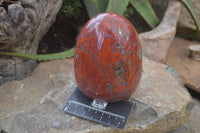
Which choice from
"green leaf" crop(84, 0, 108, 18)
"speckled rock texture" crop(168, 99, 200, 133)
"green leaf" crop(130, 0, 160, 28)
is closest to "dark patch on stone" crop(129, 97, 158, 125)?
"speckled rock texture" crop(168, 99, 200, 133)

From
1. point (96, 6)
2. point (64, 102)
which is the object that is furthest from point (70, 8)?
point (64, 102)

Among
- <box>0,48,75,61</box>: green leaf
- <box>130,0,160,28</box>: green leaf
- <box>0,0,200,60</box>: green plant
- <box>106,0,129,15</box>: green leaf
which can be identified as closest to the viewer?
<box>0,48,75,61</box>: green leaf

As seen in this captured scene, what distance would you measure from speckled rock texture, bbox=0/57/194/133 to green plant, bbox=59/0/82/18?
2.56 feet

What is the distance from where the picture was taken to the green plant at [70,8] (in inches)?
93.7

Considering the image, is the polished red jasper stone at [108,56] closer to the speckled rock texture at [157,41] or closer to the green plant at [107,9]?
the green plant at [107,9]

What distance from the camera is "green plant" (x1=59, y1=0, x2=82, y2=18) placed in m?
2.38

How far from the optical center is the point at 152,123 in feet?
4.47

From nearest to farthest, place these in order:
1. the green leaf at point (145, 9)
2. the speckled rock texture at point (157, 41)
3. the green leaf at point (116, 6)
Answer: the green leaf at point (116, 6) < the speckled rock texture at point (157, 41) < the green leaf at point (145, 9)

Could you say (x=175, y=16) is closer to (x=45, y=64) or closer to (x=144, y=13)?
(x=144, y=13)

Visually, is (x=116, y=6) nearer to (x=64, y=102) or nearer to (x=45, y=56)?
(x=45, y=56)

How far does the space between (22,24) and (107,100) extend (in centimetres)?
71

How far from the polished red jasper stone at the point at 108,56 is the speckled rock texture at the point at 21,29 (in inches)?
18.5

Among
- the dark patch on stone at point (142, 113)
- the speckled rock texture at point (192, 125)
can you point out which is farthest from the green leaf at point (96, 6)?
the speckled rock texture at point (192, 125)

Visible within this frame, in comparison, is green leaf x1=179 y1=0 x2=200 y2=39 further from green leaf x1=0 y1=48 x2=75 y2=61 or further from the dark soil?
green leaf x1=0 y1=48 x2=75 y2=61
